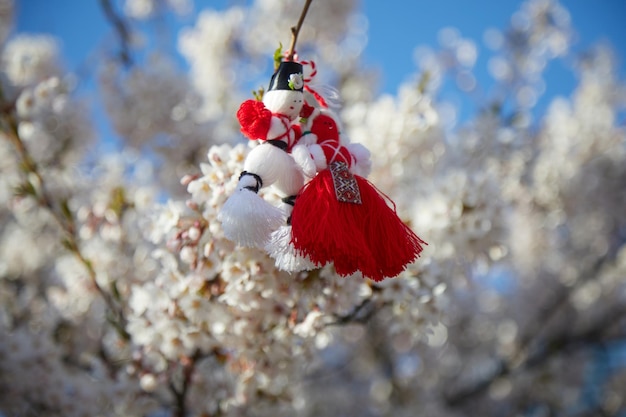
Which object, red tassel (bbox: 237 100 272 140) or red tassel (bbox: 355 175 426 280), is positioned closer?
red tassel (bbox: 355 175 426 280)

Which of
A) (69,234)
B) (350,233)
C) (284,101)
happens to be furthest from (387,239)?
(69,234)

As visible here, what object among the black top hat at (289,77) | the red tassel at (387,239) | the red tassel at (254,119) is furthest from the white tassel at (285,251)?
the black top hat at (289,77)

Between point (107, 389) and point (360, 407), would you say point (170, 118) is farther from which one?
point (360, 407)

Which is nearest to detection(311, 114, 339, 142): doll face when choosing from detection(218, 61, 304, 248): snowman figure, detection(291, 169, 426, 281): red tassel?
detection(218, 61, 304, 248): snowman figure

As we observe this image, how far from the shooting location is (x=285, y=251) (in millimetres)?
1288

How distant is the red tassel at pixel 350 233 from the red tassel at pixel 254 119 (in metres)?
0.23

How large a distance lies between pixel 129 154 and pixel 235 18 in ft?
9.43

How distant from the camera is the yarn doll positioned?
4.00 feet

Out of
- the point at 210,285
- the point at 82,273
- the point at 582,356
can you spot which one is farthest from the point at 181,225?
the point at 582,356

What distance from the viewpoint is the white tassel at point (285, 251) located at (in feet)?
4.22

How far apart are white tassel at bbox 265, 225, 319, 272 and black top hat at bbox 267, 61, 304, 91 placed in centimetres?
46

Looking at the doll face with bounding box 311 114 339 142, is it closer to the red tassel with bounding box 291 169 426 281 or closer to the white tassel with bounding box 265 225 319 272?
the red tassel with bounding box 291 169 426 281

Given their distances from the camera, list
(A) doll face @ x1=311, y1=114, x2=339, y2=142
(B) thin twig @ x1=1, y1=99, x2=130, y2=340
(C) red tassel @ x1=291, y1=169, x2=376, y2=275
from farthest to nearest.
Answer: (B) thin twig @ x1=1, y1=99, x2=130, y2=340 < (A) doll face @ x1=311, y1=114, x2=339, y2=142 < (C) red tassel @ x1=291, y1=169, x2=376, y2=275

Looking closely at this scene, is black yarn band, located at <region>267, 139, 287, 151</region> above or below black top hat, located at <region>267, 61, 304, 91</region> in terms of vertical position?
below
